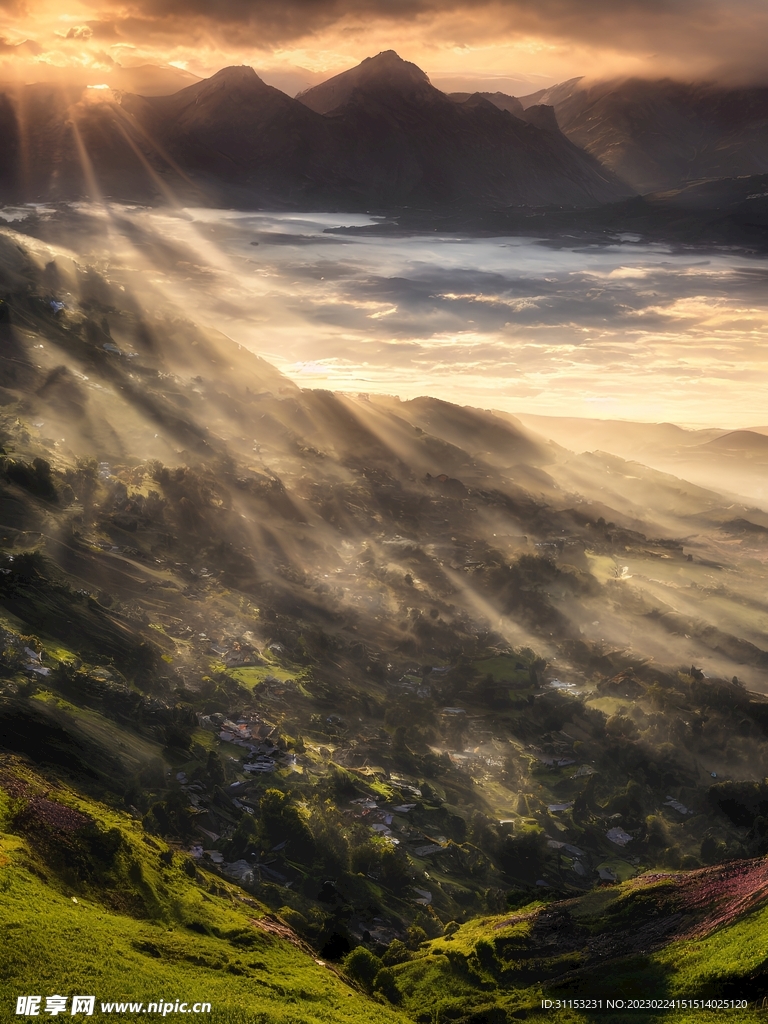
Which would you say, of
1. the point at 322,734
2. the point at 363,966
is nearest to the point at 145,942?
the point at 363,966

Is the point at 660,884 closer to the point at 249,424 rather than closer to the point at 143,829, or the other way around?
the point at 143,829

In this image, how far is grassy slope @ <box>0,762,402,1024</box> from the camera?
2875 cm

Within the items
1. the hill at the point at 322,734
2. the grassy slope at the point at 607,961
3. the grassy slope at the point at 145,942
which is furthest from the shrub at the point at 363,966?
the grassy slope at the point at 145,942

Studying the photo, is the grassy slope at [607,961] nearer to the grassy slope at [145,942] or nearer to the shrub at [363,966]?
the shrub at [363,966]

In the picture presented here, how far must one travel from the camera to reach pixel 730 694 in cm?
10769

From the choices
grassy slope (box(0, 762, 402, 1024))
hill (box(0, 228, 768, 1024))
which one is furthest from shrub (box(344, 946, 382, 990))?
grassy slope (box(0, 762, 402, 1024))

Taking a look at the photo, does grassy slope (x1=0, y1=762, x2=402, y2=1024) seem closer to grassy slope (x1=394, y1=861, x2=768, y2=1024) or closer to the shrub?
the shrub

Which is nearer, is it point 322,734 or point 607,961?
point 607,961

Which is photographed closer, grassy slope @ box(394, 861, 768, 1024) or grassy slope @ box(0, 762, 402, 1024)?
grassy slope @ box(0, 762, 402, 1024)

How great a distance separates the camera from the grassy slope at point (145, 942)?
28750 millimetres

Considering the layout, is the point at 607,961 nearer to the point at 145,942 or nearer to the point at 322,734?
the point at 145,942

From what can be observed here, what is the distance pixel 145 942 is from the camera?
33.0m

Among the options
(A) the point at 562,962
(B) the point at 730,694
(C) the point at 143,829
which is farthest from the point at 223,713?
(B) the point at 730,694

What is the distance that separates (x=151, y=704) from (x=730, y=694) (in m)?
74.7
